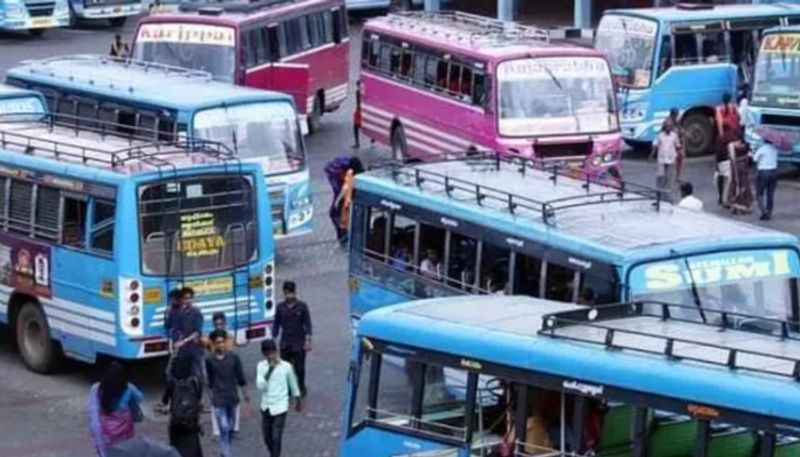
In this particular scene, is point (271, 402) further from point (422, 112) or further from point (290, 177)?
point (422, 112)

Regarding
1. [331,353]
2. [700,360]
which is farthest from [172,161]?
[700,360]

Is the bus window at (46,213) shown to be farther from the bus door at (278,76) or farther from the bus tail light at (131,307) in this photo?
the bus door at (278,76)

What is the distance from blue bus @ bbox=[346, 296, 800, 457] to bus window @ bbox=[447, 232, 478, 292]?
131 inches

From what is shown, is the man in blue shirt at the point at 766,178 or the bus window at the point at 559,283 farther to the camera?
the man in blue shirt at the point at 766,178

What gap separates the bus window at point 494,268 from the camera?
19.0 meters

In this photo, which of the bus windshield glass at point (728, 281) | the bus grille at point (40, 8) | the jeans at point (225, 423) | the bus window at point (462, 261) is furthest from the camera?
the bus grille at point (40, 8)

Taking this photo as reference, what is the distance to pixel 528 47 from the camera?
96.1 feet

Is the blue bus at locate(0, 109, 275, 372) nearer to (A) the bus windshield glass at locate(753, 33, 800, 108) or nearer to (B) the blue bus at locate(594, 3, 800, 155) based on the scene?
(A) the bus windshield glass at locate(753, 33, 800, 108)

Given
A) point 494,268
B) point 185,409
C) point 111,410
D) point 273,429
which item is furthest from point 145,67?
point 111,410

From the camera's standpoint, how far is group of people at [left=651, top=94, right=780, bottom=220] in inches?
1142

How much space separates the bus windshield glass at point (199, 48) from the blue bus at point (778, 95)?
8326mm

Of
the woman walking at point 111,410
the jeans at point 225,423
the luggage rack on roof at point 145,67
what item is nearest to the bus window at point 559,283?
the jeans at point 225,423

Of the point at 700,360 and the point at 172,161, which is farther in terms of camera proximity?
the point at 172,161

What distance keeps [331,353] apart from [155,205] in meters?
3.03
